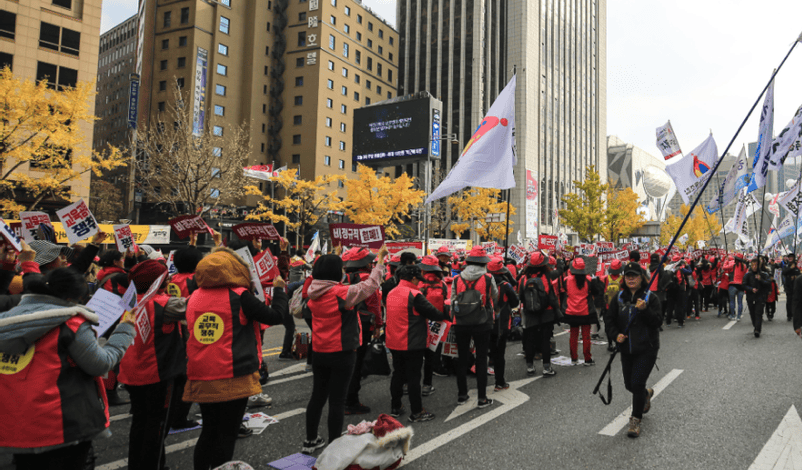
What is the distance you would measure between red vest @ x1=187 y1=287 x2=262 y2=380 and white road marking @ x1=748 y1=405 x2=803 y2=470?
4.45m

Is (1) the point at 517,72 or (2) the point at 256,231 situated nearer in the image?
(2) the point at 256,231

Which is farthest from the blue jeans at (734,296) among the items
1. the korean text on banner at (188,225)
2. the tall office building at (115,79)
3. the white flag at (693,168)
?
the tall office building at (115,79)

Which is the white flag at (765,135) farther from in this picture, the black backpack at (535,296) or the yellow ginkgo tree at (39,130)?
the yellow ginkgo tree at (39,130)

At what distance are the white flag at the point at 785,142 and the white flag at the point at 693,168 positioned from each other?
2.87 meters

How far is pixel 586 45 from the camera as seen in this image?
275 feet

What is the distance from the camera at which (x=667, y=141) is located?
1766 centimetres

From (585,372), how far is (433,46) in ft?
220

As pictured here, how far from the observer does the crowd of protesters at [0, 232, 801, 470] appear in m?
2.68

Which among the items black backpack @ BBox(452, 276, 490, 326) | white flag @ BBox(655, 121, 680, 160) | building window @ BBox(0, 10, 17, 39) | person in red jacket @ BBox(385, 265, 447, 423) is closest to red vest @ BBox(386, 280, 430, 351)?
person in red jacket @ BBox(385, 265, 447, 423)

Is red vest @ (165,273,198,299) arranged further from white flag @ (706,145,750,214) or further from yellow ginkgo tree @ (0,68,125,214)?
yellow ginkgo tree @ (0,68,125,214)

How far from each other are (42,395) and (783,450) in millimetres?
6049

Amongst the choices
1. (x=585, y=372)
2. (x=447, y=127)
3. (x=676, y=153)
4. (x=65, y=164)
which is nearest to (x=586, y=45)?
(x=447, y=127)

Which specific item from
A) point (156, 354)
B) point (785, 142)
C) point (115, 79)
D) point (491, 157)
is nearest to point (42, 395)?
point (156, 354)

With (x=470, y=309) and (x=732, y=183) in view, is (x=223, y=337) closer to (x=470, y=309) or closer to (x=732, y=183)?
(x=470, y=309)
